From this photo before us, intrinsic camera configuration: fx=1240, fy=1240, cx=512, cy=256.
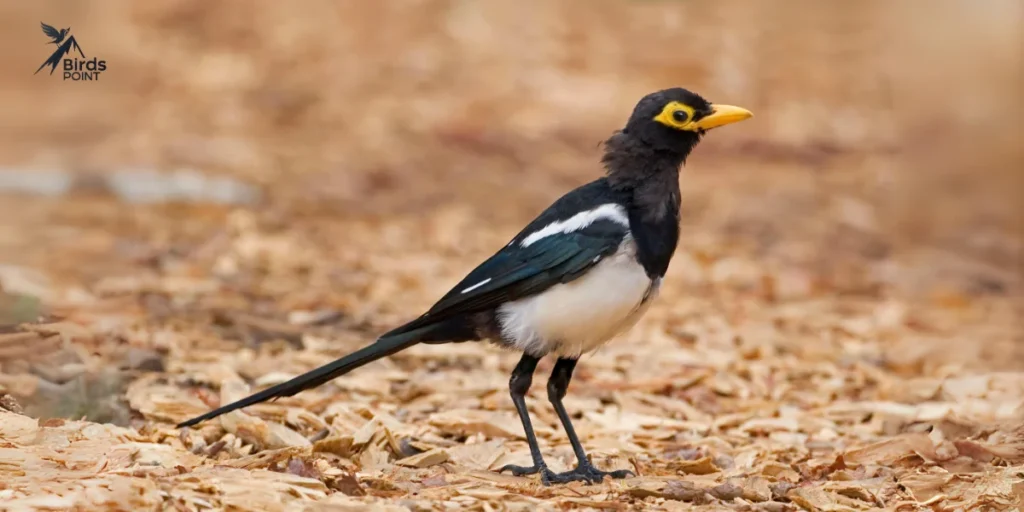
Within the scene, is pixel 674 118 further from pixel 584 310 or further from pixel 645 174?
pixel 584 310

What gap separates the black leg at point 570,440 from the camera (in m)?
4.56

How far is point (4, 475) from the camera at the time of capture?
3.93 metres

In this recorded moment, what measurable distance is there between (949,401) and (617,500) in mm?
2746

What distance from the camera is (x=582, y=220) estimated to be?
15.5 ft

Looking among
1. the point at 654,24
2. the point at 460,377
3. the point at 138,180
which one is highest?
the point at 654,24

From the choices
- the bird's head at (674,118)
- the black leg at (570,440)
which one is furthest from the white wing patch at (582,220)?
the black leg at (570,440)

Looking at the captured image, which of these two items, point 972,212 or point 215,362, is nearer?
point 215,362

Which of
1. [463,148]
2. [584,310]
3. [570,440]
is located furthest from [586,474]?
[463,148]

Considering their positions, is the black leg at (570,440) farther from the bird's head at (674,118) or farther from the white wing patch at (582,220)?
the bird's head at (674,118)

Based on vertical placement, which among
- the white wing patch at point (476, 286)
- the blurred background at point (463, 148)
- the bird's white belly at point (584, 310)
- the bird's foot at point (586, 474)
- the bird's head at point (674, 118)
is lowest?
the bird's foot at point (586, 474)

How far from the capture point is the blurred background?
8.58 m

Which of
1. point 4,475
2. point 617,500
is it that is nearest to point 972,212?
point 617,500

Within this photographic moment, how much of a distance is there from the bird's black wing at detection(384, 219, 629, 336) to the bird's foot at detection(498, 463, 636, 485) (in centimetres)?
64

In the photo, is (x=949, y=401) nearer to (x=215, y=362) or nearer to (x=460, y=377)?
(x=460, y=377)
